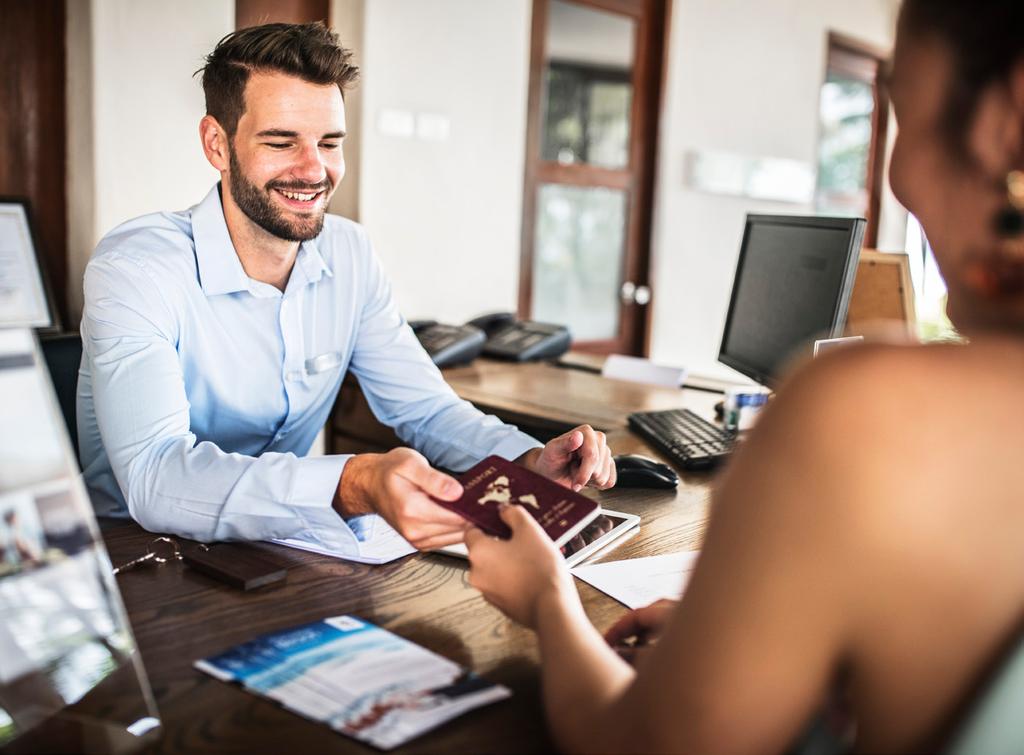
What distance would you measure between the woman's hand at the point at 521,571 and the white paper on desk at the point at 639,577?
24 cm

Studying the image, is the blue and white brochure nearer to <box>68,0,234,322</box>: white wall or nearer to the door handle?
<box>68,0,234,322</box>: white wall

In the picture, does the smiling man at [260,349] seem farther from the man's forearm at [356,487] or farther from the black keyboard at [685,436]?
the black keyboard at [685,436]

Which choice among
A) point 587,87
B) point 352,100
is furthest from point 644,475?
point 587,87

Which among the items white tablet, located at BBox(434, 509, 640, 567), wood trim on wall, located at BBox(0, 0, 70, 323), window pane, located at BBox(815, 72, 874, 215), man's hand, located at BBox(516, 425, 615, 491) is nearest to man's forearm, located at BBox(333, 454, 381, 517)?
white tablet, located at BBox(434, 509, 640, 567)

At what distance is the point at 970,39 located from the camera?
698 millimetres

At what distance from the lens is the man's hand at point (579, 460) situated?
1606mm

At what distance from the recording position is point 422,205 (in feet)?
12.1

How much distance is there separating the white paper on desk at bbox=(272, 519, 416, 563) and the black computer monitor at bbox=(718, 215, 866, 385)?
1.07 m

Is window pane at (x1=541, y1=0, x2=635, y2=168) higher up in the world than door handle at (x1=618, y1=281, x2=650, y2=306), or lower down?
higher up

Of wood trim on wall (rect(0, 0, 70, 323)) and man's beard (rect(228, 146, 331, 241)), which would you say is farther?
wood trim on wall (rect(0, 0, 70, 323))

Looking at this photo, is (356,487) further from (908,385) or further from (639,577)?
(908,385)

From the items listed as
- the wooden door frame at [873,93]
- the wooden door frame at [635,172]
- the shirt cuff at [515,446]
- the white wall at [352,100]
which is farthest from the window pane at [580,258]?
the shirt cuff at [515,446]

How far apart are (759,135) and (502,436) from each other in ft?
13.0

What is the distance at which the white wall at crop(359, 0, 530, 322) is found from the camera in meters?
3.49
